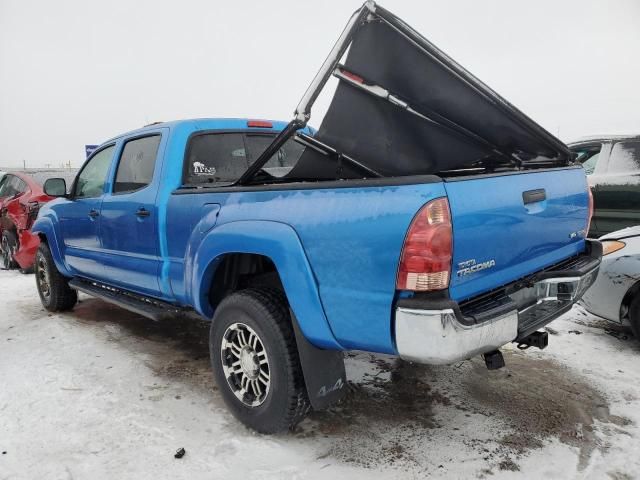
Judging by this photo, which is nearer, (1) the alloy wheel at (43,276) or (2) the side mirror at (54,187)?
(2) the side mirror at (54,187)

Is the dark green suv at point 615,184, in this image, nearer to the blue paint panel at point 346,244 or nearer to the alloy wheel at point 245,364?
the blue paint panel at point 346,244

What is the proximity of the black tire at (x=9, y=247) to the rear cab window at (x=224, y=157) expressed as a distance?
5.91 metres

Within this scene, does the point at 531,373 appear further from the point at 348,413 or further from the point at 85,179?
the point at 85,179

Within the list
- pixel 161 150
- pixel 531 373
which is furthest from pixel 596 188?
pixel 161 150

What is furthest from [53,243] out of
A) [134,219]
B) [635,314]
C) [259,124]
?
[635,314]

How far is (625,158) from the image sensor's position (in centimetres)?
600

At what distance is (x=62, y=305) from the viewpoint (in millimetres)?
5320

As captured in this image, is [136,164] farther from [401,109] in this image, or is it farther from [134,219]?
[401,109]

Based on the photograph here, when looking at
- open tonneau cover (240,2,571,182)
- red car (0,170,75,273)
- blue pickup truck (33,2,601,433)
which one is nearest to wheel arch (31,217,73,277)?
red car (0,170,75,273)

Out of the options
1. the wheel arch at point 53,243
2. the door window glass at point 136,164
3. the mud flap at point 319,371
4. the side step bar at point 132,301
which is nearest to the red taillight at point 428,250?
the mud flap at point 319,371

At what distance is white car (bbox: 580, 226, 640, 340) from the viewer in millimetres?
3604

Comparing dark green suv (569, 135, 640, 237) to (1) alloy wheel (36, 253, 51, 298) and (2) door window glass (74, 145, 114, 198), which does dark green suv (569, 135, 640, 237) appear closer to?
(2) door window glass (74, 145, 114, 198)

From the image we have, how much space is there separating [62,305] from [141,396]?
2.71 meters

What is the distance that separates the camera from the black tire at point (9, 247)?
7.81 metres
